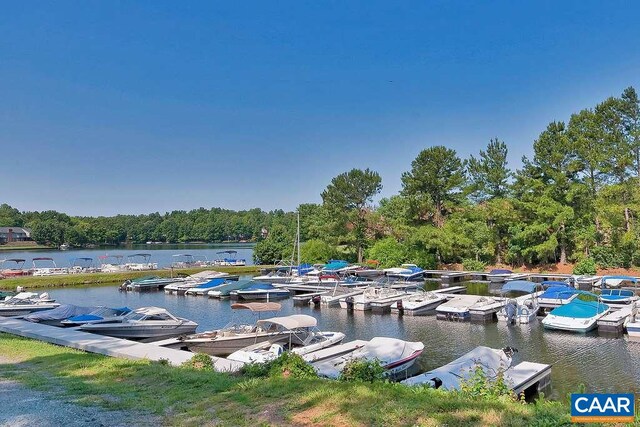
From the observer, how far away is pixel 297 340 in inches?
850

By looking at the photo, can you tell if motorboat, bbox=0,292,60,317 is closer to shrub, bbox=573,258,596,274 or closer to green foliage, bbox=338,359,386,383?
green foliage, bbox=338,359,386,383

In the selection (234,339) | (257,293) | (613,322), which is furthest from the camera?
(257,293)

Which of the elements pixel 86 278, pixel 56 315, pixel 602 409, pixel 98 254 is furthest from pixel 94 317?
pixel 98 254

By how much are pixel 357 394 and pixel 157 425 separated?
346cm

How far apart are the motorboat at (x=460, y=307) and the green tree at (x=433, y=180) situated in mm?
29240

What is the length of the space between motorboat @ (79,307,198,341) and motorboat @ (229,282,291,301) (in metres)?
15.7

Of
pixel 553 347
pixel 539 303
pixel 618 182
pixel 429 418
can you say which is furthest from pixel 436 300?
pixel 618 182

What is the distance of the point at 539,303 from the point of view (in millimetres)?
31297

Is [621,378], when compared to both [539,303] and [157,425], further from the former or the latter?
[157,425]

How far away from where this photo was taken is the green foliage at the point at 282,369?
1109 centimetres

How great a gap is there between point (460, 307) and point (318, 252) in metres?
37.5

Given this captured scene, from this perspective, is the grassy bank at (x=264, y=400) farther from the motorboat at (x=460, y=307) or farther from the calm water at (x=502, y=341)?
the motorboat at (x=460, y=307)

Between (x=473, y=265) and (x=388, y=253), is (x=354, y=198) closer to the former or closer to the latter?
(x=388, y=253)

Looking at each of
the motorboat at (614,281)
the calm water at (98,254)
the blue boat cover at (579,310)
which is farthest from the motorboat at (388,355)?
the calm water at (98,254)
